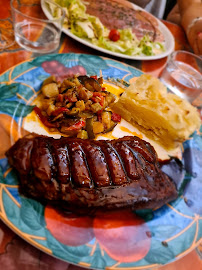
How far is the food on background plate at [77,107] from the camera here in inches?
83.2

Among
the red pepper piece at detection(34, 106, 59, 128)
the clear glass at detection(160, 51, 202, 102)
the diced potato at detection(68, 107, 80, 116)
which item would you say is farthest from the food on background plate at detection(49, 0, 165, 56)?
the red pepper piece at detection(34, 106, 59, 128)

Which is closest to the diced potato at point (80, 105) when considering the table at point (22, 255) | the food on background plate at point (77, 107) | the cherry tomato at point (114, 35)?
the food on background plate at point (77, 107)

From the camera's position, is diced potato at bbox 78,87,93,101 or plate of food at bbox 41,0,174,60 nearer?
diced potato at bbox 78,87,93,101

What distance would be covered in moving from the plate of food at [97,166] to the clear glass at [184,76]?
0.76m

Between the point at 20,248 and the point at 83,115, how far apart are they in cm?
124

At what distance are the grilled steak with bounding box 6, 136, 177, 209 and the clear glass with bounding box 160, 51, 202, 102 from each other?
5.37 feet

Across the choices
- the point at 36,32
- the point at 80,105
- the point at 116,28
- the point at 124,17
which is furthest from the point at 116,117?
the point at 124,17

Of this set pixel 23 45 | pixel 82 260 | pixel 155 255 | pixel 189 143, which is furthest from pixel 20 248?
pixel 23 45

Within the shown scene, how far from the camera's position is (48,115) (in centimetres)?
Answer: 213

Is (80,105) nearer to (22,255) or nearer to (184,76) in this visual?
(22,255)

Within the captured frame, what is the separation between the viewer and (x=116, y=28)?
3.88 meters

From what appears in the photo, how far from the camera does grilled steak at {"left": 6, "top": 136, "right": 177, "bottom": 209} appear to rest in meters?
1.58

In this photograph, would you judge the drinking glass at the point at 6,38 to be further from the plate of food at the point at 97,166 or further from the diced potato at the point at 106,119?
the diced potato at the point at 106,119

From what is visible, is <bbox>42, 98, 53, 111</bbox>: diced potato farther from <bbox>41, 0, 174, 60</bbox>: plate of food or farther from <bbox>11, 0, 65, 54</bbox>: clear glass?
<bbox>41, 0, 174, 60</bbox>: plate of food
